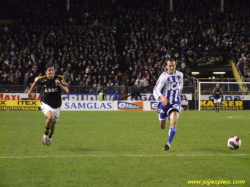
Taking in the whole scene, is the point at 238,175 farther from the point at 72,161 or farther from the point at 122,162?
the point at 72,161

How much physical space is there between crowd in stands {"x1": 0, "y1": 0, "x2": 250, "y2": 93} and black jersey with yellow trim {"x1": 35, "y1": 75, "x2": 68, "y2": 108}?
19.9m

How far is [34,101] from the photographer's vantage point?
28.9 m

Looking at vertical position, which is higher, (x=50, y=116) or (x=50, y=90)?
(x=50, y=90)

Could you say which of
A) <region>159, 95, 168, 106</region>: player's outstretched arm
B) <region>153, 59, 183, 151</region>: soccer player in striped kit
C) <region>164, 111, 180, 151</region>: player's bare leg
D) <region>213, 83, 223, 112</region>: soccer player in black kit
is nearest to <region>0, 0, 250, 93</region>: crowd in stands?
<region>213, 83, 223, 112</region>: soccer player in black kit

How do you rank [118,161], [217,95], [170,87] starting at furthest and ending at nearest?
[217,95] → [170,87] → [118,161]

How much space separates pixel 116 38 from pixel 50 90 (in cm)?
2775

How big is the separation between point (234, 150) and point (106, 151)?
2923 millimetres

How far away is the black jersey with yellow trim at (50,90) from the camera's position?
9719mm

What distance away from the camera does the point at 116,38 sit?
37.0 m

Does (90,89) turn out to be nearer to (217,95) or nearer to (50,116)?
(217,95)

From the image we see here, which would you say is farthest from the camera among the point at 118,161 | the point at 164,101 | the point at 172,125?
the point at 172,125

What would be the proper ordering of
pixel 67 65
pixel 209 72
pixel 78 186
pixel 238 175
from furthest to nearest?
pixel 209 72
pixel 67 65
pixel 238 175
pixel 78 186

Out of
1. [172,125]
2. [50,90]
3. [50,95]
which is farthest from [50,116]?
[172,125]

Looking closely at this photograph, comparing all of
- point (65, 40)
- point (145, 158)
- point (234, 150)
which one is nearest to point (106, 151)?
point (145, 158)
